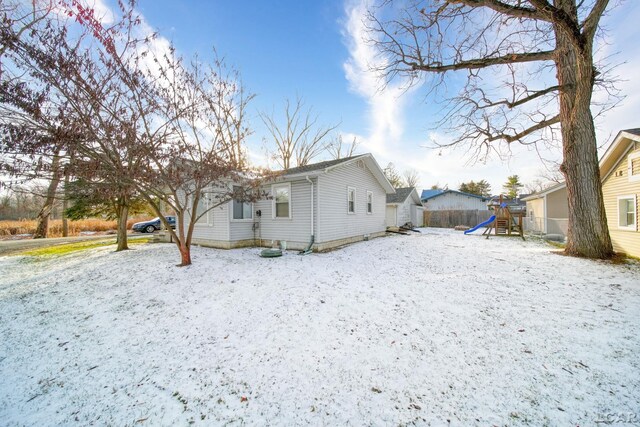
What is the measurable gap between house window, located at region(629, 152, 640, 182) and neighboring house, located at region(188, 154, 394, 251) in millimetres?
8675

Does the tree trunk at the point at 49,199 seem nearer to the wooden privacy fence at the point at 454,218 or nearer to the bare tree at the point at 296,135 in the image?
the bare tree at the point at 296,135

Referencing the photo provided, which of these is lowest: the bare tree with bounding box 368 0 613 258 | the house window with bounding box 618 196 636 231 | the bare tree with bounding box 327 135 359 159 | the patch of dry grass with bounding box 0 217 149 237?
the patch of dry grass with bounding box 0 217 149 237

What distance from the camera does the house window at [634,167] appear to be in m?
7.46

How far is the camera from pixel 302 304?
4.48 meters

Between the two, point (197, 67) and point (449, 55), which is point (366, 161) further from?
point (197, 67)

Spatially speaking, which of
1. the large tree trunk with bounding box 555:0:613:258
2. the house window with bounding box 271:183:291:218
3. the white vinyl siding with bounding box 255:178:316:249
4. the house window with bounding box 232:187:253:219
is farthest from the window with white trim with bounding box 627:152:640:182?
the house window with bounding box 232:187:253:219

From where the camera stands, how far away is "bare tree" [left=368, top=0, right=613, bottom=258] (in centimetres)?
711

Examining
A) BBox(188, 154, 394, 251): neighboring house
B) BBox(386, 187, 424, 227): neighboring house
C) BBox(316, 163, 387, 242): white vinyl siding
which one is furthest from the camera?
BBox(386, 187, 424, 227): neighboring house

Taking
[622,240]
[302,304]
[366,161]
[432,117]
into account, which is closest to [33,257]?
[302,304]

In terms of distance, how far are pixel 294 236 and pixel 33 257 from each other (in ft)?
35.3

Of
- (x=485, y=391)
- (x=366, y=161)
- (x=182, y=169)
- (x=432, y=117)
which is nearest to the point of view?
(x=485, y=391)

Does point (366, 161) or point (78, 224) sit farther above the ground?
point (366, 161)

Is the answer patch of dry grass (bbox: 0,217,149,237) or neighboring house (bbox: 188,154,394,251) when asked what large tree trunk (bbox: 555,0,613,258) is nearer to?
neighboring house (bbox: 188,154,394,251)

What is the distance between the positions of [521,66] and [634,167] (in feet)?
15.6
